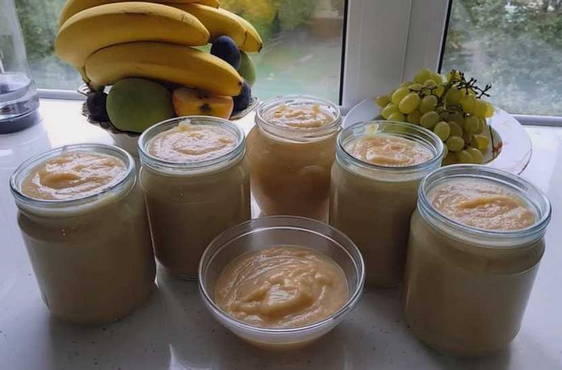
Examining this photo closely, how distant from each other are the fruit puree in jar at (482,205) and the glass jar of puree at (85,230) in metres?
0.31

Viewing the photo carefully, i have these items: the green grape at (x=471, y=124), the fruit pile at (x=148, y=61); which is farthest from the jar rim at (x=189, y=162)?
the green grape at (x=471, y=124)

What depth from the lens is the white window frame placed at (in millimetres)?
889

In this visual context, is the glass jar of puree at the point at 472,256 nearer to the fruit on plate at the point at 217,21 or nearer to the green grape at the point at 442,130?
the green grape at the point at 442,130

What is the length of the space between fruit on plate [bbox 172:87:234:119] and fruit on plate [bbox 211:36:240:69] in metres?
0.06

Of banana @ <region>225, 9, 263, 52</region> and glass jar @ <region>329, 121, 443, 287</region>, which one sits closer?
glass jar @ <region>329, 121, 443, 287</region>

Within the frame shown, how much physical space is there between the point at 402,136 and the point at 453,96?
15 centimetres

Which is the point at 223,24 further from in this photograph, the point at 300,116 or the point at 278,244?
the point at 278,244

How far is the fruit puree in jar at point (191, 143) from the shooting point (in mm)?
607

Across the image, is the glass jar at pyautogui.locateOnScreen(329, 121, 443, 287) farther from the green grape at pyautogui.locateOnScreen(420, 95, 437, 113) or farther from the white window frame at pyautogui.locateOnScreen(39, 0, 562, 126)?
the white window frame at pyautogui.locateOnScreen(39, 0, 562, 126)

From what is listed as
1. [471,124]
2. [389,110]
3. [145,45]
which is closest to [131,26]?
[145,45]

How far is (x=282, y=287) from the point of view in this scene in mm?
554

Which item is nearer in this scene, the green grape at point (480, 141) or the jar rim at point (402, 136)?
the jar rim at point (402, 136)

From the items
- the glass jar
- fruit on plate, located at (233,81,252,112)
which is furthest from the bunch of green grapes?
fruit on plate, located at (233,81,252,112)

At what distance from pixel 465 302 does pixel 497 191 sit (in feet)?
0.39
